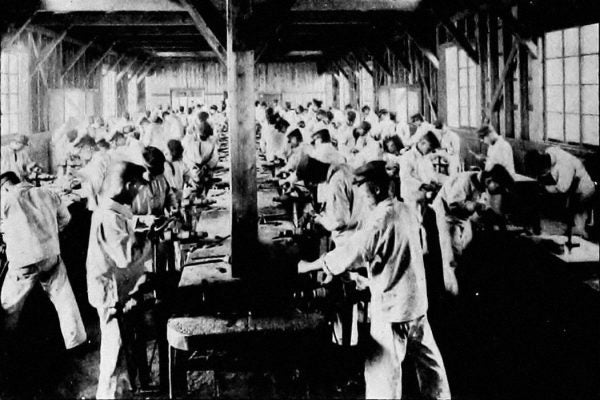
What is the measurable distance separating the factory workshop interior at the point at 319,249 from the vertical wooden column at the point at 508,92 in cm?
3

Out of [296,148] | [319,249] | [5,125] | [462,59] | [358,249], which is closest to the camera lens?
[358,249]

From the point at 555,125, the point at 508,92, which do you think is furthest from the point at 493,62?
the point at 555,125

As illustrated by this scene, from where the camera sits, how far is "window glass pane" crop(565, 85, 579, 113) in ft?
28.3

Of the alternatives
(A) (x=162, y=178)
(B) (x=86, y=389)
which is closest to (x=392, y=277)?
(B) (x=86, y=389)

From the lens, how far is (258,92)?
2983 centimetres

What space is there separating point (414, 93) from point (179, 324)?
45.1 ft

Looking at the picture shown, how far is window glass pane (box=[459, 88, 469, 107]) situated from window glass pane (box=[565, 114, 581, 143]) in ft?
14.4

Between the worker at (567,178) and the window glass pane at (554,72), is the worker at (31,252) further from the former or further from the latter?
the window glass pane at (554,72)

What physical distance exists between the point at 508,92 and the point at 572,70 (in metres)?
2.54

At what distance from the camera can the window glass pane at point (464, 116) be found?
13.4 metres

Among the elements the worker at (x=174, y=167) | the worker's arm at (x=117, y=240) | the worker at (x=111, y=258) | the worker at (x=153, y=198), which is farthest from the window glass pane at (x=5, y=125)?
the worker's arm at (x=117, y=240)

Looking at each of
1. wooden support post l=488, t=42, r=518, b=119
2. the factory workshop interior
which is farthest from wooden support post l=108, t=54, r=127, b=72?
wooden support post l=488, t=42, r=518, b=119

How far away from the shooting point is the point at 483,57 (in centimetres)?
1223

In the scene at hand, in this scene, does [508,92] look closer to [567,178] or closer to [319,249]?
[567,178]
